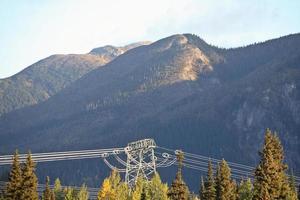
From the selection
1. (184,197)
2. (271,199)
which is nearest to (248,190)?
(184,197)

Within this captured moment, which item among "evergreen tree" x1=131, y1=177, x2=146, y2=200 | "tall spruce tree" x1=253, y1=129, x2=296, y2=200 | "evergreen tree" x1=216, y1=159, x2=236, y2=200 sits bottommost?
"tall spruce tree" x1=253, y1=129, x2=296, y2=200

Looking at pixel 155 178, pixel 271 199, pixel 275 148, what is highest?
pixel 155 178

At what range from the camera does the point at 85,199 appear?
6860 inches

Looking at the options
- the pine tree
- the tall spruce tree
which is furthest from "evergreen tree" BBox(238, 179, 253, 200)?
the pine tree

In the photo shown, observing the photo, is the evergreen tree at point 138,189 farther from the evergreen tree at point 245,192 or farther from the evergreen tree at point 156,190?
the evergreen tree at point 245,192

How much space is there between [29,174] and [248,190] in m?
61.4

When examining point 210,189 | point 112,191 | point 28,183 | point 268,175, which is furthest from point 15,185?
point 112,191

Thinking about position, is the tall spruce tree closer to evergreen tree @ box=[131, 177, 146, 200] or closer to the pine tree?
the pine tree

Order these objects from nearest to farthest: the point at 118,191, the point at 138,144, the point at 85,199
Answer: the point at 118,191, the point at 138,144, the point at 85,199

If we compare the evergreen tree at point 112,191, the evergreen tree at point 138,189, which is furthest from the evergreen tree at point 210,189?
the evergreen tree at point 138,189

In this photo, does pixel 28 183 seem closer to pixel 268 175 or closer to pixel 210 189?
pixel 268 175

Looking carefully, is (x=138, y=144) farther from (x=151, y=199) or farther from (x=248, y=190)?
(x=248, y=190)

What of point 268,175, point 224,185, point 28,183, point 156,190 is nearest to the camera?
point 268,175

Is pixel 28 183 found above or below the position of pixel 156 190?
below
